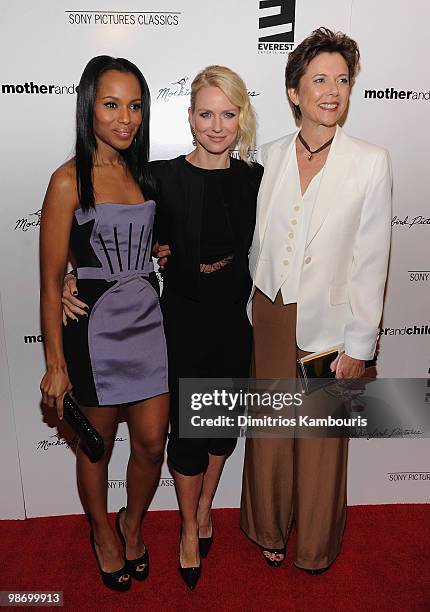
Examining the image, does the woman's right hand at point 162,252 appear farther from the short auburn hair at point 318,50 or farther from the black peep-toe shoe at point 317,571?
the black peep-toe shoe at point 317,571

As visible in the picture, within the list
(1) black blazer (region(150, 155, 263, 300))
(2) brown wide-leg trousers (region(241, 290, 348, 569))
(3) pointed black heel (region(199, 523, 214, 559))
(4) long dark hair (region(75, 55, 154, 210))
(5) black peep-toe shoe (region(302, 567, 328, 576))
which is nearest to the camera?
(4) long dark hair (region(75, 55, 154, 210))

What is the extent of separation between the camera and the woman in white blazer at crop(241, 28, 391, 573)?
7.02ft

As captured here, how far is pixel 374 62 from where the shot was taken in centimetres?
262

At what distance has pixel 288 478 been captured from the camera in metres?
2.70

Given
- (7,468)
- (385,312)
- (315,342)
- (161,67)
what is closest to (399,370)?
(385,312)

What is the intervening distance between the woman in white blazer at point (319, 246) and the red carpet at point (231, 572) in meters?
0.33

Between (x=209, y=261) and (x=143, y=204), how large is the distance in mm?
337

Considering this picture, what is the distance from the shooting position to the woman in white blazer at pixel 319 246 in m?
2.14

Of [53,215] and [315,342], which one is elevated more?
[53,215]

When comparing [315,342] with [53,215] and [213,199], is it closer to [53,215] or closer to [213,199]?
[213,199]

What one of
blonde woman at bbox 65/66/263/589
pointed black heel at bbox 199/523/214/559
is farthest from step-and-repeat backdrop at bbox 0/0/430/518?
pointed black heel at bbox 199/523/214/559

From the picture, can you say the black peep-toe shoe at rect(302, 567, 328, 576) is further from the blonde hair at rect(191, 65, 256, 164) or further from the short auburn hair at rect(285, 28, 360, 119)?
the short auburn hair at rect(285, 28, 360, 119)

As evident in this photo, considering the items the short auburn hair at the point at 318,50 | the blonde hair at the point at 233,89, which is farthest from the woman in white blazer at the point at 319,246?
the blonde hair at the point at 233,89

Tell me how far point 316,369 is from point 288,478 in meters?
0.67
